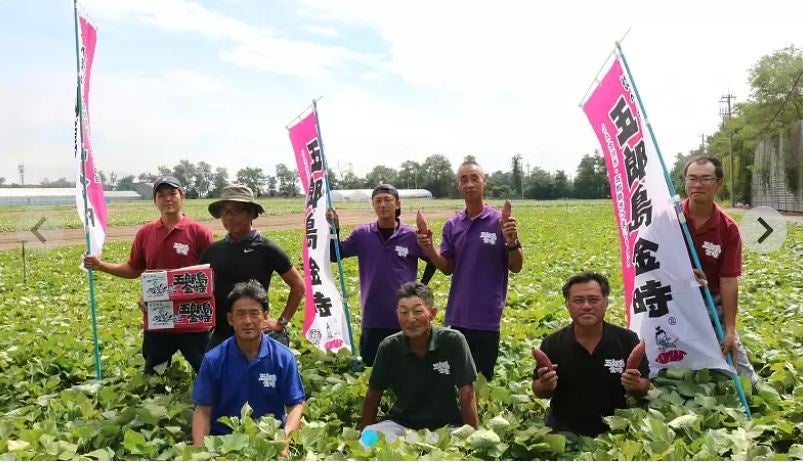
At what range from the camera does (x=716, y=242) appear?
13.4 feet

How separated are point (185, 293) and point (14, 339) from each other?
3.29 meters

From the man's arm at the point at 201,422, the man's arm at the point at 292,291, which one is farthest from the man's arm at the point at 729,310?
the man's arm at the point at 201,422

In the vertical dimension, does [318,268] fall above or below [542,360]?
above

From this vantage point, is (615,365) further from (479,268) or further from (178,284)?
(178,284)

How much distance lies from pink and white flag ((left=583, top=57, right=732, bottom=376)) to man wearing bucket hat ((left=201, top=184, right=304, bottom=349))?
98.5 inches

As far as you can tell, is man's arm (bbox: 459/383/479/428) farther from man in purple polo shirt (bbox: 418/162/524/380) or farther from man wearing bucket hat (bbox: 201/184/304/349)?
man wearing bucket hat (bbox: 201/184/304/349)

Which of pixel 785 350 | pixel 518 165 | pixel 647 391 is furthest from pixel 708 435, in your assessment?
pixel 518 165

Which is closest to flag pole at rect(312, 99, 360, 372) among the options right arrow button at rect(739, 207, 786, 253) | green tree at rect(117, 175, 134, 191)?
right arrow button at rect(739, 207, 786, 253)

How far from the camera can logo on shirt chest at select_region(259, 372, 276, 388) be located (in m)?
3.71

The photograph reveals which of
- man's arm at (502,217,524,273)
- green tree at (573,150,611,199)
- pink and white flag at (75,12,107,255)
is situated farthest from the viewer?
green tree at (573,150,611,199)

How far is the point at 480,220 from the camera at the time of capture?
457 cm

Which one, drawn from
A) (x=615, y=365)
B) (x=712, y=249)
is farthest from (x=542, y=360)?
(x=712, y=249)

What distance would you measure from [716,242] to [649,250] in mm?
422

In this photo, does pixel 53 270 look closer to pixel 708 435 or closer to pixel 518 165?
pixel 708 435
